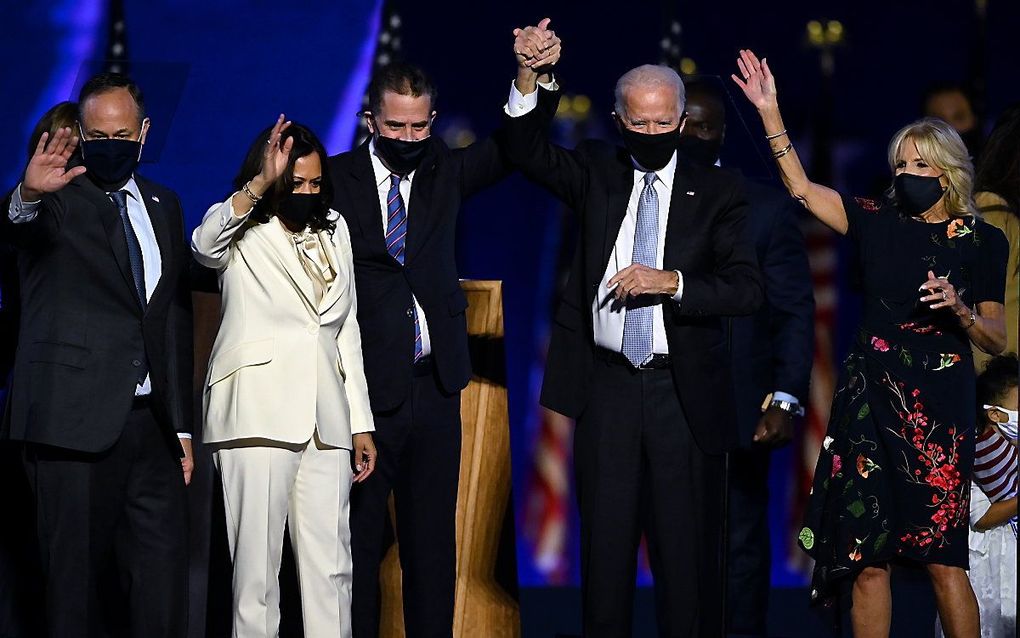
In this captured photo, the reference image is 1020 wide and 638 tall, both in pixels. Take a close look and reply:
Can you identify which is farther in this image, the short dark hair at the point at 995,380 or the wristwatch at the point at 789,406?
the wristwatch at the point at 789,406

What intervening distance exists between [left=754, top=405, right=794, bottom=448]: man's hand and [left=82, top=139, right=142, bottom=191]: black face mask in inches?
85.9

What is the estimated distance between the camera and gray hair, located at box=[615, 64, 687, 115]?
4.16 meters

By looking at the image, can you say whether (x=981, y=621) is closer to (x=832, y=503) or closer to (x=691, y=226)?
(x=832, y=503)

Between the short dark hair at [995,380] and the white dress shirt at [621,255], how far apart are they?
3.65 feet

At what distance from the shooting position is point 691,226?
429cm

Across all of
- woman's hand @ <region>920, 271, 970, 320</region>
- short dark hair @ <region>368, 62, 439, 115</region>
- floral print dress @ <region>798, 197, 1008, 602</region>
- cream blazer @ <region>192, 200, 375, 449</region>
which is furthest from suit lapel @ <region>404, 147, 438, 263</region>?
woman's hand @ <region>920, 271, 970, 320</region>

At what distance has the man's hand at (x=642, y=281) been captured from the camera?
13.2ft

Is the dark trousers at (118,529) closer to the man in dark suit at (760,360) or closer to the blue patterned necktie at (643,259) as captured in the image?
the blue patterned necktie at (643,259)

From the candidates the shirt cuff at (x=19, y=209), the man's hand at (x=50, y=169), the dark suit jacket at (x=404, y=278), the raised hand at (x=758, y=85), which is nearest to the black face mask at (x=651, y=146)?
the raised hand at (x=758, y=85)

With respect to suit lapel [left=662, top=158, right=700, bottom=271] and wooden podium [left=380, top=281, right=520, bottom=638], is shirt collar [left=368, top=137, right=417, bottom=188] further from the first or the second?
suit lapel [left=662, top=158, right=700, bottom=271]

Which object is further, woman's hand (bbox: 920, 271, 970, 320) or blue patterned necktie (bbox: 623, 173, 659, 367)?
blue patterned necktie (bbox: 623, 173, 659, 367)

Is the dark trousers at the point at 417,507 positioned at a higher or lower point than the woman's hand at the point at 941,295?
lower

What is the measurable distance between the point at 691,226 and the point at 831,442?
0.70 meters

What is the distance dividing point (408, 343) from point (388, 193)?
43 centimetres
